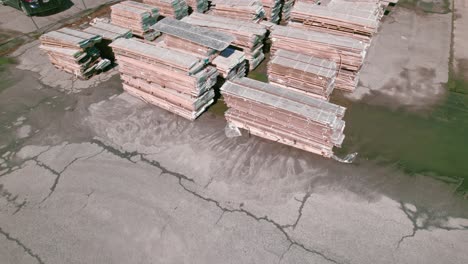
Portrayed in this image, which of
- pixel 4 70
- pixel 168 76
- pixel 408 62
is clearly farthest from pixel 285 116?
pixel 4 70

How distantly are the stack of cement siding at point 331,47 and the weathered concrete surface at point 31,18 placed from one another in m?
15.8

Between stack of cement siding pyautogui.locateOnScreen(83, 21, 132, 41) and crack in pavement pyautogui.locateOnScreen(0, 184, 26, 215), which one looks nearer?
crack in pavement pyautogui.locateOnScreen(0, 184, 26, 215)

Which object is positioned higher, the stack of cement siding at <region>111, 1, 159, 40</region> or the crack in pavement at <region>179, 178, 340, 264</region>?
the stack of cement siding at <region>111, 1, 159, 40</region>

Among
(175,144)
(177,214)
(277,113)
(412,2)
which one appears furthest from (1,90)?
(412,2)

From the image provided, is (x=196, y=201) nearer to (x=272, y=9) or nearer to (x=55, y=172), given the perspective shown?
(x=55, y=172)

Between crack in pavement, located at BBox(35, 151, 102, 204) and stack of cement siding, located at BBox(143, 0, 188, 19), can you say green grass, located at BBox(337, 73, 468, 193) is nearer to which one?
crack in pavement, located at BBox(35, 151, 102, 204)

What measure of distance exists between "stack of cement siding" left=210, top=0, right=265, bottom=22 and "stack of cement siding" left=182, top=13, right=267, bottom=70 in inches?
37.3

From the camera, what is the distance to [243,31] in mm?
14367

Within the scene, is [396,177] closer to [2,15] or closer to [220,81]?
[220,81]

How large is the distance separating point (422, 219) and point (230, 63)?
9.15m

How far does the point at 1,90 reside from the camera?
48.3 feet

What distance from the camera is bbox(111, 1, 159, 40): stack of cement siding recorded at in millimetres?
16578

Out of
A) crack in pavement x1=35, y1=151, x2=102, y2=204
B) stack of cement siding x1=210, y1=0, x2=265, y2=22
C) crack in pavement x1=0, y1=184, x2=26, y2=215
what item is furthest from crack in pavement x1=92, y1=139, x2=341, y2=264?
stack of cement siding x1=210, y1=0, x2=265, y2=22

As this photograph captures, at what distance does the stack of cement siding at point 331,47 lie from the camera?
13.0m
